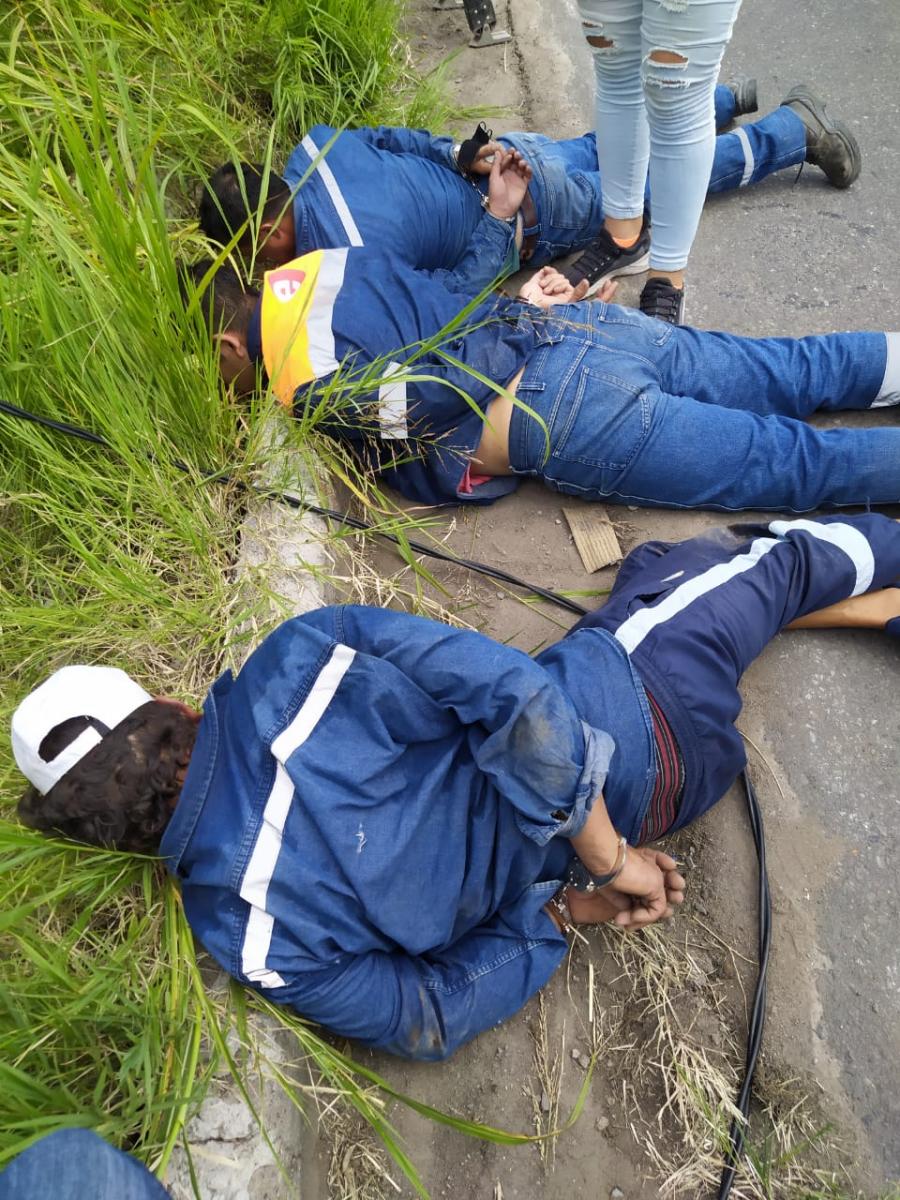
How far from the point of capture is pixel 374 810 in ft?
4.57

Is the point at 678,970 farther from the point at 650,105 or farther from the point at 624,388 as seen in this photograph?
the point at 650,105

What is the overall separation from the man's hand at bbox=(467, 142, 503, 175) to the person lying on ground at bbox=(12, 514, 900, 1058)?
73.2 inches

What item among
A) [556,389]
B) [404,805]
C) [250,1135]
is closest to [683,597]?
[556,389]

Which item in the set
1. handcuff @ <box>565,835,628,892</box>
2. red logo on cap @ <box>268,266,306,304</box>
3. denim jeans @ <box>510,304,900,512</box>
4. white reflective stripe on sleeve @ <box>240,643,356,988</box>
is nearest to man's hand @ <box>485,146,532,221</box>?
denim jeans @ <box>510,304,900,512</box>

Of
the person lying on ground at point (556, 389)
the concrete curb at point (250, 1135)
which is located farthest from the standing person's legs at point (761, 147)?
the concrete curb at point (250, 1135)

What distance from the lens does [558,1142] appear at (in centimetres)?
148

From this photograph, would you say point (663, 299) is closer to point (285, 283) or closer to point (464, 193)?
point (464, 193)

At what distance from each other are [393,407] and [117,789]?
1065 mm

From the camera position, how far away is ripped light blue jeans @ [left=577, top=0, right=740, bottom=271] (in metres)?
1.72

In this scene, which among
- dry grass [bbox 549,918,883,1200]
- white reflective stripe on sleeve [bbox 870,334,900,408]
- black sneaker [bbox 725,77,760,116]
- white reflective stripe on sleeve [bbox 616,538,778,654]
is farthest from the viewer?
black sneaker [bbox 725,77,760,116]

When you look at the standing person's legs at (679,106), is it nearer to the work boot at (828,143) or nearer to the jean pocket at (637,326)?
the jean pocket at (637,326)

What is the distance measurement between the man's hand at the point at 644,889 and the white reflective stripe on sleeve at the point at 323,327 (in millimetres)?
1277

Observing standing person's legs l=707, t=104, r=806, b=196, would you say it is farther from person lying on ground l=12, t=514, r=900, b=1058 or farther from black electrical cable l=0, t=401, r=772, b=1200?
person lying on ground l=12, t=514, r=900, b=1058

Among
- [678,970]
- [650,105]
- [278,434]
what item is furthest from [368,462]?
[678,970]
